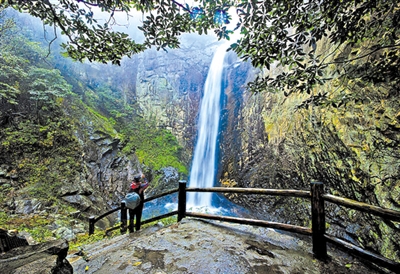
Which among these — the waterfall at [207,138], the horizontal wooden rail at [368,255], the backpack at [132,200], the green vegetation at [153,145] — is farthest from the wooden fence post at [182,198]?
the green vegetation at [153,145]

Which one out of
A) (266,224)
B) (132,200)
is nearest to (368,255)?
(266,224)

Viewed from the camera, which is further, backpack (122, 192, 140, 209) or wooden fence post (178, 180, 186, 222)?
backpack (122, 192, 140, 209)

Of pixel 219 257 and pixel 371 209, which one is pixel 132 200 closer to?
pixel 219 257

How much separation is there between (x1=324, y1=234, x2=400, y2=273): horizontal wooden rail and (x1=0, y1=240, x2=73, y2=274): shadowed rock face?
2579 mm

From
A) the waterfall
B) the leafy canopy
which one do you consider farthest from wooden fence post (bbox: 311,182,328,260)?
the waterfall

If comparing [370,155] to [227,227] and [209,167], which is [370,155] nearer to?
[227,227]

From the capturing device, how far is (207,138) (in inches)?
646

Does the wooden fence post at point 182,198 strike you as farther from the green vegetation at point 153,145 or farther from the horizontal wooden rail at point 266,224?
the green vegetation at point 153,145

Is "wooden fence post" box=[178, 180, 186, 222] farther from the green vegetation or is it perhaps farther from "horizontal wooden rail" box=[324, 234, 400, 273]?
the green vegetation

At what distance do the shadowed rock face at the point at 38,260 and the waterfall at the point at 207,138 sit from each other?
1069 cm

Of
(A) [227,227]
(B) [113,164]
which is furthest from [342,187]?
(B) [113,164]

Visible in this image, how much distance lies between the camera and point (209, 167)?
14.9 m

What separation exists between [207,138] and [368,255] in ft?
48.5

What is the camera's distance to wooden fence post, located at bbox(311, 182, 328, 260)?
6.72 feet
